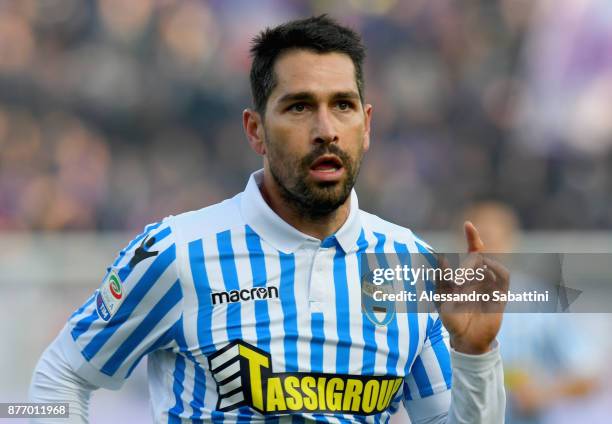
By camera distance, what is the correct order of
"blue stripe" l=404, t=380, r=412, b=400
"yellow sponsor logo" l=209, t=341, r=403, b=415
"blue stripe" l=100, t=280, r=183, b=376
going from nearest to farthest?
"yellow sponsor logo" l=209, t=341, r=403, b=415 → "blue stripe" l=100, t=280, r=183, b=376 → "blue stripe" l=404, t=380, r=412, b=400

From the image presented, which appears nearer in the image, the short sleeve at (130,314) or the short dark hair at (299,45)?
A: the short sleeve at (130,314)

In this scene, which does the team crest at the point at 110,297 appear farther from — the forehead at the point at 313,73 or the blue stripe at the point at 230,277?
the forehead at the point at 313,73

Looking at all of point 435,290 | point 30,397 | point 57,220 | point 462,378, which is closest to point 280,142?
point 435,290

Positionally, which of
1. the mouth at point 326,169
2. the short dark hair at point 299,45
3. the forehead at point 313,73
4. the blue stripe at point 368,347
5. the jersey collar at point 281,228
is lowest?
the blue stripe at point 368,347

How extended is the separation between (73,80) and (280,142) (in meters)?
6.22

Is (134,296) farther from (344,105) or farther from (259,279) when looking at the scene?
(344,105)

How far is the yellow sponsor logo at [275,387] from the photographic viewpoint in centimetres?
315

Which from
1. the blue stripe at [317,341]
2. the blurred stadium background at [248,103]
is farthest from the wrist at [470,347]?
the blurred stadium background at [248,103]

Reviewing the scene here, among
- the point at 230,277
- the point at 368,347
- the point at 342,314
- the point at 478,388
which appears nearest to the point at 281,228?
the point at 230,277

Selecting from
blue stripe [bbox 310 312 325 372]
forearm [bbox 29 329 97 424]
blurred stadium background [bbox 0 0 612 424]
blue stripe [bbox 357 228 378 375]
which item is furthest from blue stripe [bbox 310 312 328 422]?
blurred stadium background [bbox 0 0 612 424]

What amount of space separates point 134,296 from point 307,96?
782 millimetres

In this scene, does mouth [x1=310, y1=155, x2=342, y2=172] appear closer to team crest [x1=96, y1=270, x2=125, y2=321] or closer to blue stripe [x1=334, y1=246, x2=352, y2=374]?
blue stripe [x1=334, y1=246, x2=352, y2=374]

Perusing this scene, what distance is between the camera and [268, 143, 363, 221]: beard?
10.6 feet

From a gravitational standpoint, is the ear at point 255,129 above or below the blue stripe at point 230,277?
above
